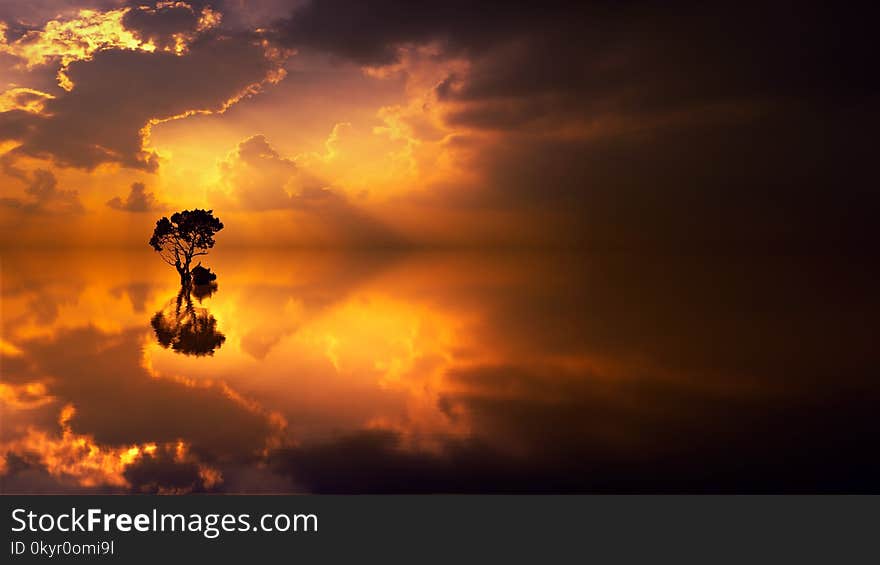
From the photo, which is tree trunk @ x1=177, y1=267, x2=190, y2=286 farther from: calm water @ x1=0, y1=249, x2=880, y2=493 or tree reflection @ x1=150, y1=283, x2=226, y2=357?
calm water @ x1=0, y1=249, x2=880, y2=493

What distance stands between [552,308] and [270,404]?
82.9 ft

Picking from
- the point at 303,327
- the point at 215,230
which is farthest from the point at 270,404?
the point at 215,230

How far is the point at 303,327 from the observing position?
30562 mm

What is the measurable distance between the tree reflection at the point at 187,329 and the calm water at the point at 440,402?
225 mm

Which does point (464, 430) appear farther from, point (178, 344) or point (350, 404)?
point (178, 344)

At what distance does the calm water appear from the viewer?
12602 millimetres

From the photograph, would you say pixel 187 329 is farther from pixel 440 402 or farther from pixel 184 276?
pixel 184 276

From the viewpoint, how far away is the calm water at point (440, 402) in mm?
12602

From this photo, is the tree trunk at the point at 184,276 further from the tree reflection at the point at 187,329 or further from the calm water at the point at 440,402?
the calm water at the point at 440,402

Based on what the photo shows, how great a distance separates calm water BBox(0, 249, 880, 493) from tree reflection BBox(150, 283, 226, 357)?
225 millimetres

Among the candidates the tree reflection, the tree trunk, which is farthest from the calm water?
the tree trunk

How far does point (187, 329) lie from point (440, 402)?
1740cm

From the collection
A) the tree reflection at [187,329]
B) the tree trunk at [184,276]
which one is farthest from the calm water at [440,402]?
the tree trunk at [184,276]

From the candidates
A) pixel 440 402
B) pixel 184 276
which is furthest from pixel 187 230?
pixel 440 402
